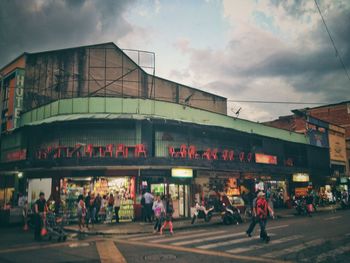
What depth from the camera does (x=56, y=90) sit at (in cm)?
3042

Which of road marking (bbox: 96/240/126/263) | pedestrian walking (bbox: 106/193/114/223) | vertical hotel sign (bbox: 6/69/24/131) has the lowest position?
road marking (bbox: 96/240/126/263)

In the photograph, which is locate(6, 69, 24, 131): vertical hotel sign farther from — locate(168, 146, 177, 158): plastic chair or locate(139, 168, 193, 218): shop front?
locate(168, 146, 177, 158): plastic chair

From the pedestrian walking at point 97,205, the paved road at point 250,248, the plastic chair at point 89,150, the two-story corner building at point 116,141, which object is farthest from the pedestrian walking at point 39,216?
the plastic chair at point 89,150

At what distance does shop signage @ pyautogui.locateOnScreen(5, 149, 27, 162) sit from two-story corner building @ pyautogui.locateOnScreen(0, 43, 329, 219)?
9cm

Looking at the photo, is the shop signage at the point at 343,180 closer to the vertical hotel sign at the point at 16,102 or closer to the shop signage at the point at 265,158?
the shop signage at the point at 265,158

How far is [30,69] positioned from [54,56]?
2675 mm

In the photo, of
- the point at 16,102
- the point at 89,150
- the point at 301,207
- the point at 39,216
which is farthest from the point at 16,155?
the point at 301,207

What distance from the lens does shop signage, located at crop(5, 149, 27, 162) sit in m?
25.4

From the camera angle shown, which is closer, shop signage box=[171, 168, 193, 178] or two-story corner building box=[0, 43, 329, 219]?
two-story corner building box=[0, 43, 329, 219]

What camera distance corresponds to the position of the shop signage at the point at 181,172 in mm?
21891

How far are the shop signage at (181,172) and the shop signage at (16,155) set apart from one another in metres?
12.7

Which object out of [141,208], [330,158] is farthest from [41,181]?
[330,158]

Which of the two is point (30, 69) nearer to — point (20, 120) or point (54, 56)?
point (54, 56)

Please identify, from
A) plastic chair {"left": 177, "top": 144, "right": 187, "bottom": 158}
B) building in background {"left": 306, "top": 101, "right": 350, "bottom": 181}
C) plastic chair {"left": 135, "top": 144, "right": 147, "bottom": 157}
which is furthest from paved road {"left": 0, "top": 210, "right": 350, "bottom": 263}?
building in background {"left": 306, "top": 101, "right": 350, "bottom": 181}
